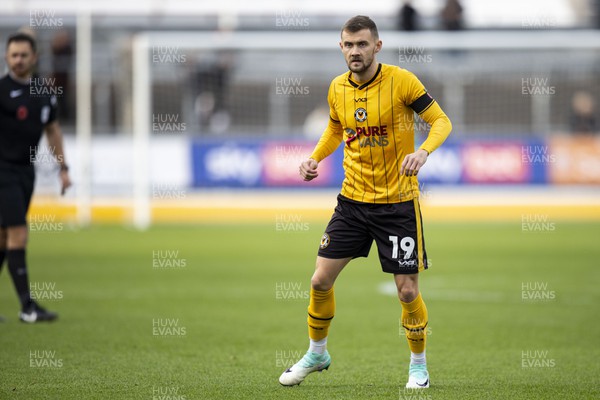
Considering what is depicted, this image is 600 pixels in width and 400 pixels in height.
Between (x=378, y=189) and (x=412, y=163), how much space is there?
627 millimetres

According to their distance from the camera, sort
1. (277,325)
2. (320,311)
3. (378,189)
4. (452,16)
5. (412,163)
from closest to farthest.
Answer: (412,163) → (378,189) → (320,311) → (277,325) → (452,16)

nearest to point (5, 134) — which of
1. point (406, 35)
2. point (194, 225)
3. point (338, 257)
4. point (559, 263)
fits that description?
point (338, 257)

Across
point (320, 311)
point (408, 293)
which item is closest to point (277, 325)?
point (320, 311)

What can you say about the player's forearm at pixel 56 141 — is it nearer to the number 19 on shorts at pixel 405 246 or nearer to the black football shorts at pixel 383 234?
the black football shorts at pixel 383 234

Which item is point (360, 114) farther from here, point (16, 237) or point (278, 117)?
point (278, 117)

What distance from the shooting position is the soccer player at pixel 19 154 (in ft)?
29.8

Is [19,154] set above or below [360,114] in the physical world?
below

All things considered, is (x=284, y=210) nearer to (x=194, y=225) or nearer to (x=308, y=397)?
(x=194, y=225)

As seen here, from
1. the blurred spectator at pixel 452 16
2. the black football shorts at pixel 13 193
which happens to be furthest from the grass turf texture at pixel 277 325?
the blurred spectator at pixel 452 16

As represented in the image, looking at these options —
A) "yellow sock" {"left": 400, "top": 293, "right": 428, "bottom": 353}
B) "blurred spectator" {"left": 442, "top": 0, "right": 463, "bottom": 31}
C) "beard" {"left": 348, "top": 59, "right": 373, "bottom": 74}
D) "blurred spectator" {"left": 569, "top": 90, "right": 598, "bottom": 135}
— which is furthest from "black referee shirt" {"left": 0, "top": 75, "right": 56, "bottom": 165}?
"blurred spectator" {"left": 569, "top": 90, "right": 598, "bottom": 135}

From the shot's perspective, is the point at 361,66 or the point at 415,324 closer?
the point at 361,66

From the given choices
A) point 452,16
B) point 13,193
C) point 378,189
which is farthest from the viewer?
point 452,16

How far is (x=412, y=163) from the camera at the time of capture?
5836 millimetres

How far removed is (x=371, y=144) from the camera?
252 inches
